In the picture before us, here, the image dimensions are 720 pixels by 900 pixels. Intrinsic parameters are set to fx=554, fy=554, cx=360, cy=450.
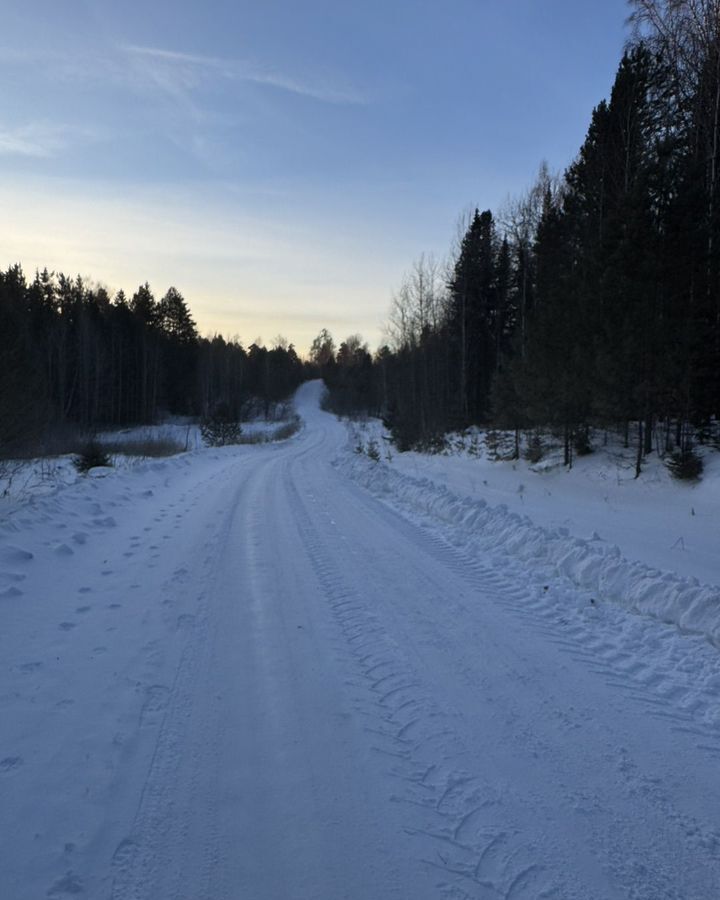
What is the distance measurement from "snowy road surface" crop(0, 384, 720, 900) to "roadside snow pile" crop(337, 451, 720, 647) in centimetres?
32

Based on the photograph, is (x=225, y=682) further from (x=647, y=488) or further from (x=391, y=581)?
(x=647, y=488)

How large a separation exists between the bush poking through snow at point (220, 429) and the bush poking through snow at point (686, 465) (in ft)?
90.0

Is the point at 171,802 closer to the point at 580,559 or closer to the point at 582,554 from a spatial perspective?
the point at 580,559

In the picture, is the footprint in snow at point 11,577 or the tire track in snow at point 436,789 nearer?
the tire track in snow at point 436,789

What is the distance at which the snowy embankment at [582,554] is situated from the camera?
5.43 m

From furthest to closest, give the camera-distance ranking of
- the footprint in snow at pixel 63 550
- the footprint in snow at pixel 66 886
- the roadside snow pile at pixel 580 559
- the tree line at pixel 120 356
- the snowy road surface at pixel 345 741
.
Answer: the tree line at pixel 120 356
the footprint in snow at pixel 63 550
the roadside snow pile at pixel 580 559
the snowy road surface at pixel 345 741
the footprint in snow at pixel 66 886

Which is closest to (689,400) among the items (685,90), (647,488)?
(647,488)

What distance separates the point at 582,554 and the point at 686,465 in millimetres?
5890

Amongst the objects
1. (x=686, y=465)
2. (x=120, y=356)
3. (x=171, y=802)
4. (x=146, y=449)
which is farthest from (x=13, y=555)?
(x=120, y=356)

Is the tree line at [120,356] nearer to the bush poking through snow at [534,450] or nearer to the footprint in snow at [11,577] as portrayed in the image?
the bush poking through snow at [534,450]

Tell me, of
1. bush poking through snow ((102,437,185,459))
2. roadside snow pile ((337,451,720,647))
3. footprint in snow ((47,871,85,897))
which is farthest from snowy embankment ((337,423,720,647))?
bush poking through snow ((102,437,185,459))

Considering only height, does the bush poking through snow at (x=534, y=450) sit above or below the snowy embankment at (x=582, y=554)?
above

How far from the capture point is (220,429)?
3512 cm

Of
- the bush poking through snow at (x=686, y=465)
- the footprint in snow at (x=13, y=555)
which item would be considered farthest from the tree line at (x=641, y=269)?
the footprint in snow at (x=13, y=555)
